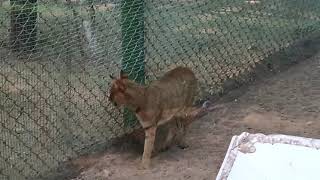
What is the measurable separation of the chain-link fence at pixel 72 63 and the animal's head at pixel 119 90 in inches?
14.1

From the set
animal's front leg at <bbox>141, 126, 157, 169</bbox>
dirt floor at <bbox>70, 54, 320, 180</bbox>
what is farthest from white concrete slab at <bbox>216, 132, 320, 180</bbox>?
animal's front leg at <bbox>141, 126, 157, 169</bbox>

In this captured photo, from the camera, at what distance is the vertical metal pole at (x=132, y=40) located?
171 inches

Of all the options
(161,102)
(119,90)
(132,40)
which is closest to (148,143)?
(161,102)

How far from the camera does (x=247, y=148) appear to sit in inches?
95.3

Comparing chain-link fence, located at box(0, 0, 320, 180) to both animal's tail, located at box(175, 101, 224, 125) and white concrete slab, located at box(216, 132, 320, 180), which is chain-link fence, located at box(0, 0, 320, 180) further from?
white concrete slab, located at box(216, 132, 320, 180)

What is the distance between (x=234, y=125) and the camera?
4848 mm

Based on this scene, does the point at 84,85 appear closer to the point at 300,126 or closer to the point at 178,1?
the point at 178,1

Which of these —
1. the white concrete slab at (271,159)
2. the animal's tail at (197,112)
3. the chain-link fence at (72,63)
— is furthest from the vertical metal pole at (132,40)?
the white concrete slab at (271,159)

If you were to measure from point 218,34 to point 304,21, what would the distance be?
54.7 inches

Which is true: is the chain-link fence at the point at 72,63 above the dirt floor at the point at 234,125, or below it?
above

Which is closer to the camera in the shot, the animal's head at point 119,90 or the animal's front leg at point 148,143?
the animal's head at point 119,90

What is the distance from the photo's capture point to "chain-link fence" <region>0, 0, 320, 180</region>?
4.09 m

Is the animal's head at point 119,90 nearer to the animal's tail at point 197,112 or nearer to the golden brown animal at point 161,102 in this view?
the golden brown animal at point 161,102

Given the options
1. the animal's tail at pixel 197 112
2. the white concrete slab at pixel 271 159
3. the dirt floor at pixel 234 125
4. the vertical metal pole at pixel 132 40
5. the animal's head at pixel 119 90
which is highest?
the vertical metal pole at pixel 132 40
